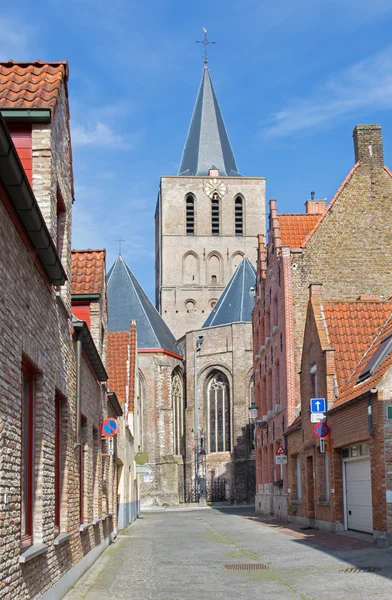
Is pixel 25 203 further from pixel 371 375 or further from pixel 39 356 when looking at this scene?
pixel 371 375

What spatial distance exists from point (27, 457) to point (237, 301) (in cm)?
5315

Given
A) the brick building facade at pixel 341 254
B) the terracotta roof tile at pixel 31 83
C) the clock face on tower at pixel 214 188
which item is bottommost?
the terracotta roof tile at pixel 31 83

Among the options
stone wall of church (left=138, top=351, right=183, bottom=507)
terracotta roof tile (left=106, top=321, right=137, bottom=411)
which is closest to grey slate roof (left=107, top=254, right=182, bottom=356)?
stone wall of church (left=138, top=351, right=183, bottom=507)

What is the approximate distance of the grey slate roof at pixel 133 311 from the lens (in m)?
59.4

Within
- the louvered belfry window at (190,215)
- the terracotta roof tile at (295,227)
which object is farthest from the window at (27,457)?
the louvered belfry window at (190,215)

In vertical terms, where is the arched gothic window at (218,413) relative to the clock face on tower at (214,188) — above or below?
below

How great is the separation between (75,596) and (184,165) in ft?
224

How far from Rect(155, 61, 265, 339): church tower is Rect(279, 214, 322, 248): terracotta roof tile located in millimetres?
39187

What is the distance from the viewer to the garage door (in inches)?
687

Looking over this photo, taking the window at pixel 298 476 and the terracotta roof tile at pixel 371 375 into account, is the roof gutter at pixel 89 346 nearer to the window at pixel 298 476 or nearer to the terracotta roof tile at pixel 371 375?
the terracotta roof tile at pixel 371 375

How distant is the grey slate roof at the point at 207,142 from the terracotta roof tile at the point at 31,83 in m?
65.1

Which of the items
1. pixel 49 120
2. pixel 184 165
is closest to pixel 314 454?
pixel 49 120

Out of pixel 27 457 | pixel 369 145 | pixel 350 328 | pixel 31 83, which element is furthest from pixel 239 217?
pixel 27 457

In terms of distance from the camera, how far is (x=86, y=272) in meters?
17.2
